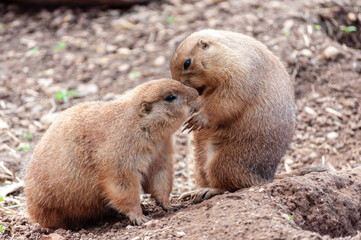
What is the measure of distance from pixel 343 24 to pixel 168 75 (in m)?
3.46

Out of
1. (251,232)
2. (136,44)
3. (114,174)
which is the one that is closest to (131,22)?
(136,44)

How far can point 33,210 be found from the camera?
5.36 meters

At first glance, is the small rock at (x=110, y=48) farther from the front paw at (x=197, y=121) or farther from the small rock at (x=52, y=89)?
the front paw at (x=197, y=121)

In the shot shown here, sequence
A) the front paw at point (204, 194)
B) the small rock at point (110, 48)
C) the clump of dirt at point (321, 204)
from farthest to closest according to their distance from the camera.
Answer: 1. the small rock at point (110, 48)
2. the front paw at point (204, 194)
3. the clump of dirt at point (321, 204)

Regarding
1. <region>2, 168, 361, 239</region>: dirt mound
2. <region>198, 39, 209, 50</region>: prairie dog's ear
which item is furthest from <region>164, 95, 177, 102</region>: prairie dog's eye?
<region>2, 168, 361, 239</region>: dirt mound

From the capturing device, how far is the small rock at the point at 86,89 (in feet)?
29.0

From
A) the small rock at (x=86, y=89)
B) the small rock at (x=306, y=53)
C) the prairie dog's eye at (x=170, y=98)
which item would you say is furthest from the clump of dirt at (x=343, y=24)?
the prairie dog's eye at (x=170, y=98)

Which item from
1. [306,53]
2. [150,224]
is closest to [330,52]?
[306,53]

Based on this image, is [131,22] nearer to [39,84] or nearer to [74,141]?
[39,84]

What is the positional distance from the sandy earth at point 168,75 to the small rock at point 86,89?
20mm

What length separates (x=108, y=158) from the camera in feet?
16.1

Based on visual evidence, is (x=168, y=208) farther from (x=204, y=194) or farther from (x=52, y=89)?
(x=52, y=89)

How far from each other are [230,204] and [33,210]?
6.71 feet

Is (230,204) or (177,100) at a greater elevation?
(177,100)
